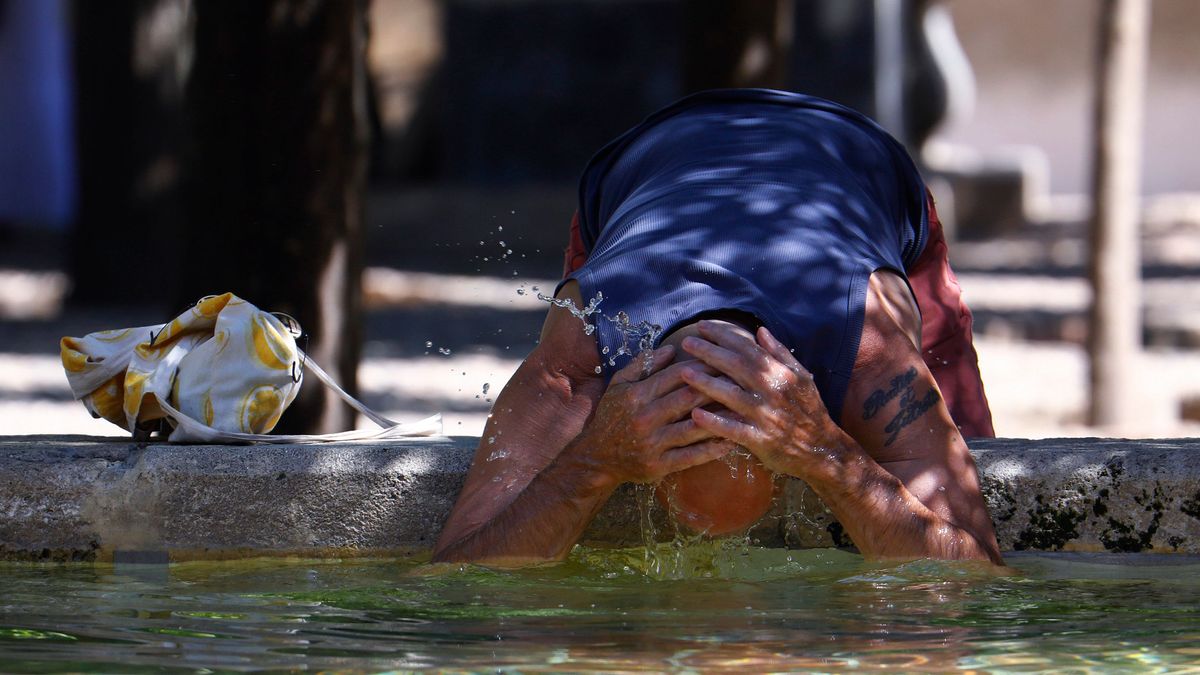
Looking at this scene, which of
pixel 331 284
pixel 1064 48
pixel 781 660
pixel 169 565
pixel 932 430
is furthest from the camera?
pixel 1064 48

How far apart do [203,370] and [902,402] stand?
1.56 metres

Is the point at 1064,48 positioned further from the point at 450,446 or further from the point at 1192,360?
the point at 450,446

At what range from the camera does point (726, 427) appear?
9.47 feet

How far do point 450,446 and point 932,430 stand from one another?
1101mm

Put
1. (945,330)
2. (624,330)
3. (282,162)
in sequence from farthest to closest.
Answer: (282,162), (945,330), (624,330)

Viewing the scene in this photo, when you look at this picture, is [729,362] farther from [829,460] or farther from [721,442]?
[829,460]

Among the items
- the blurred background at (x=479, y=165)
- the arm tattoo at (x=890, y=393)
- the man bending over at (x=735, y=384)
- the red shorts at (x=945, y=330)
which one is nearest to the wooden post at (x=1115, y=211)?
the blurred background at (x=479, y=165)

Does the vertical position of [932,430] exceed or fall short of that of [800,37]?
it falls short

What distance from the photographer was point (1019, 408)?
7.74 meters

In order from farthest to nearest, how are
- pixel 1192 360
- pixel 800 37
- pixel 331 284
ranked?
pixel 800 37
pixel 1192 360
pixel 331 284

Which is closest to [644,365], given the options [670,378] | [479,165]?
[670,378]

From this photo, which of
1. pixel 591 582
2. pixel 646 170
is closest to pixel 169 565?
pixel 591 582

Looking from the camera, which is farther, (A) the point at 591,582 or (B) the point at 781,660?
(A) the point at 591,582

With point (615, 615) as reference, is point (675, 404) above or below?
above
